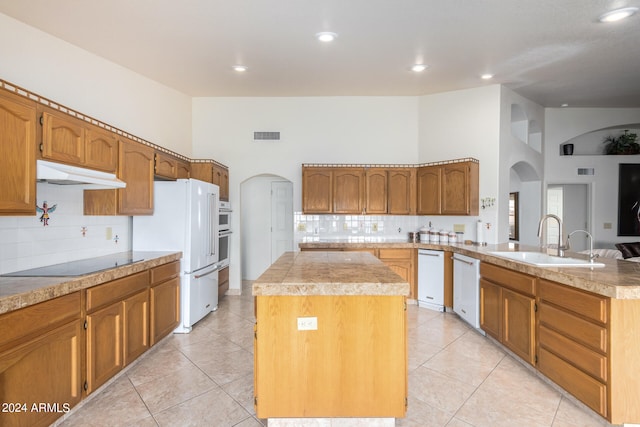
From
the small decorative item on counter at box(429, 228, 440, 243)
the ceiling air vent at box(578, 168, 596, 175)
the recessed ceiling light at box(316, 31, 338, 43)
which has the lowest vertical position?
the small decorative item on counter at box(429, 228, 440, 243)

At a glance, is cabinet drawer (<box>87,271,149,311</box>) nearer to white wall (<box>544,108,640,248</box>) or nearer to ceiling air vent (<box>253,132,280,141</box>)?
ceiling air vent (<box>253,132,280,141</box>)

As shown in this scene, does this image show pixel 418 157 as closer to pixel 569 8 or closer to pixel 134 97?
pixel 569 8

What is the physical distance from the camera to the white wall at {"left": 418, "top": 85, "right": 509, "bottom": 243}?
14.9 ft

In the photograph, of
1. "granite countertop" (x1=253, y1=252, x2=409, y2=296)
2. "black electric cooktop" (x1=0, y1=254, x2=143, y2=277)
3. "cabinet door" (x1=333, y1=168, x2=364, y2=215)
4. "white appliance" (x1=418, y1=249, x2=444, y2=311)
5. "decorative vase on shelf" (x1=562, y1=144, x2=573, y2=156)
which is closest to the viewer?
"granite countertop" (x1=253, y1=252, x2=409, y2=296)

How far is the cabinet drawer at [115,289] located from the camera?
2.27 m

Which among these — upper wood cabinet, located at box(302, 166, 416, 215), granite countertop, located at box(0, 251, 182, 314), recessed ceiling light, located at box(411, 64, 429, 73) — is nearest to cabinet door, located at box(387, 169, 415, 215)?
upper wood cabinet, located at box(302, 166, 416, 215)

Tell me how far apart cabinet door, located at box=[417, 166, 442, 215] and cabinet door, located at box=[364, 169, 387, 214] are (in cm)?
53

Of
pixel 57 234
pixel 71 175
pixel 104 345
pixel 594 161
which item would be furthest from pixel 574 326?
pixel 594 161

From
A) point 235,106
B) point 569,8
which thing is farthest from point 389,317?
point 235,106

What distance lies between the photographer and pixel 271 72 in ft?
13.6

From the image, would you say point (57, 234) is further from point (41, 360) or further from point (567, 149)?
point (567, 149)

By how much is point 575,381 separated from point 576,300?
57cm

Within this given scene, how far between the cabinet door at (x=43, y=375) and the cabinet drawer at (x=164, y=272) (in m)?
0.95

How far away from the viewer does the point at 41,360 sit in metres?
1.86
